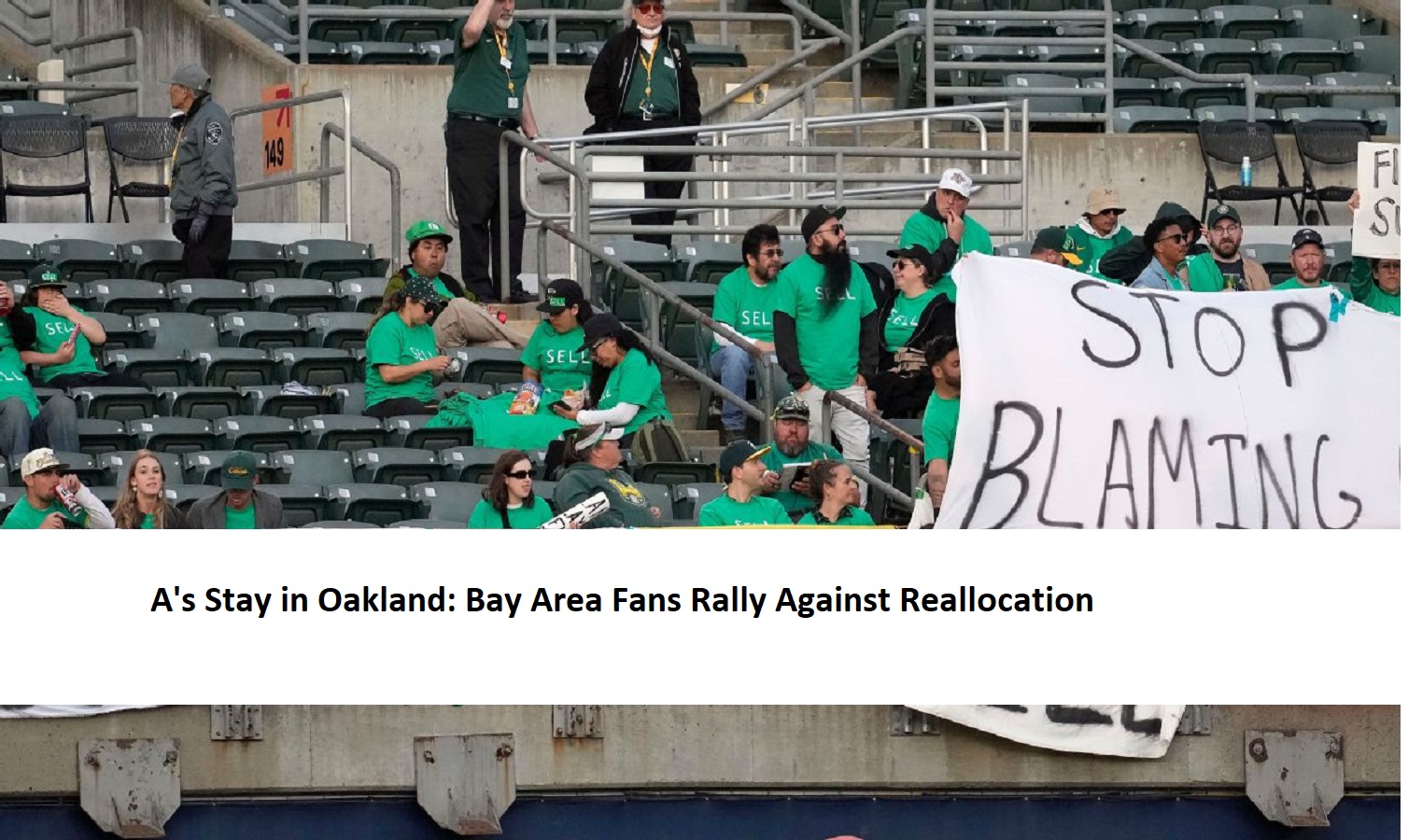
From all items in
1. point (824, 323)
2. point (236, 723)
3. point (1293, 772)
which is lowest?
point (1293, 772)

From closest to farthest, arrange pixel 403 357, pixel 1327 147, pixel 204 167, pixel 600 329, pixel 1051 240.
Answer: pixel 600 329 → pixel 403 357 → pixel 1051 240 → pixel 204 167 → pixel 1327 147

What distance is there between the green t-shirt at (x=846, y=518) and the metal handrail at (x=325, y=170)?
6319 millimetres

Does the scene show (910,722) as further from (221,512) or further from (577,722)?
(221,512)

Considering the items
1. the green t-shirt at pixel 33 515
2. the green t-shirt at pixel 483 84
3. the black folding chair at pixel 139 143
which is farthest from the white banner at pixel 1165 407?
the black folding chair at pixel 139 143

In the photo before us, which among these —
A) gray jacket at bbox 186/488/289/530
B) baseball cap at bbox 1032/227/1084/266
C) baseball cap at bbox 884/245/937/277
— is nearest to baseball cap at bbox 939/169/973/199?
baseball cap at bbox 1032/227/1084/266

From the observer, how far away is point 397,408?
15.1 metres

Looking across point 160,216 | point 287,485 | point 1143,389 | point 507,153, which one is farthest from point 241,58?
point 1143,389

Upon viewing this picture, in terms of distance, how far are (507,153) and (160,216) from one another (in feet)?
11.5

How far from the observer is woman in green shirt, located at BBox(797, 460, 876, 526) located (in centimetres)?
1284

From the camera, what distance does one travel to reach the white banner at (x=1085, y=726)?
41.5ft

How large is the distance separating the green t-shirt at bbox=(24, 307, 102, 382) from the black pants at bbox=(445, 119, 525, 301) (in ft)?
7.95

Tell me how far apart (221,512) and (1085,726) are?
357 cm

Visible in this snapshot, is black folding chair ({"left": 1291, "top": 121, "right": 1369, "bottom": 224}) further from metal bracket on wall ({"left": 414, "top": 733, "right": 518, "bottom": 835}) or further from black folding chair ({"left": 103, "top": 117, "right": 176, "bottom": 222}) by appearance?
metal bracket on wall ({"left": 414, "top": 733, "right": 518, "bottom": 835})

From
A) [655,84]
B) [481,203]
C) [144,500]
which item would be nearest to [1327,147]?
[655,84]
